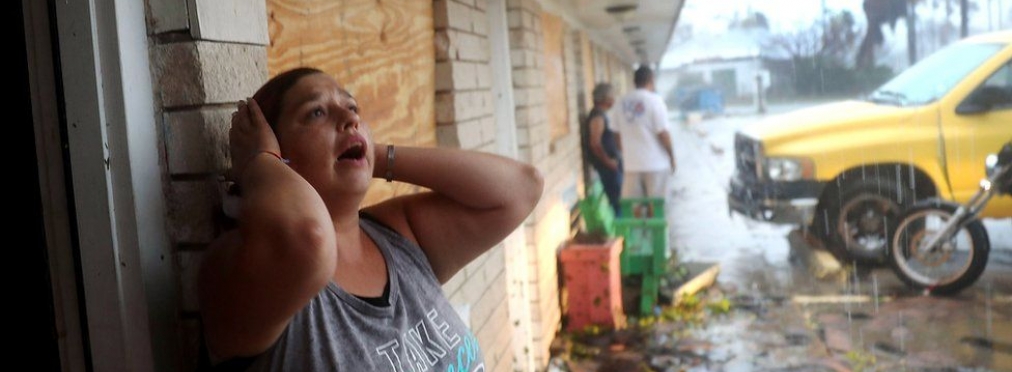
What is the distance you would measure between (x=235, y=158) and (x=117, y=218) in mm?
209

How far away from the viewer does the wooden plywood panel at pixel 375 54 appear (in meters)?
1.95

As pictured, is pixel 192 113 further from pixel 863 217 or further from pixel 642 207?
pixel 863 217

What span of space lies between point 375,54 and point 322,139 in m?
1.09

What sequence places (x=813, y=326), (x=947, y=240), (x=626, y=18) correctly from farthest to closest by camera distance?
(x=626, y=18), (x=947, y=240), (x=813, y=326)

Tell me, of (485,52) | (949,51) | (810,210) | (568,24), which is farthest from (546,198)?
(949,51)

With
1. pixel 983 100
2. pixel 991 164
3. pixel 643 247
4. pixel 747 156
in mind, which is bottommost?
pixel 643 247

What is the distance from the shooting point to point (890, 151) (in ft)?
21.6

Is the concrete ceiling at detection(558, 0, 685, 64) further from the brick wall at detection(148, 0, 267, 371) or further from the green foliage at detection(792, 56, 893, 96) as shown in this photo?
the brick wall at detection(148, 0, 267, 371)

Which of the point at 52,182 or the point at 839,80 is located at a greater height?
the point at 839,80

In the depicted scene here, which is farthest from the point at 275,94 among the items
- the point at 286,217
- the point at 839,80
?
the point at 839,80

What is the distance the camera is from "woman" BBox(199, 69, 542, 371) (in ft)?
3.69

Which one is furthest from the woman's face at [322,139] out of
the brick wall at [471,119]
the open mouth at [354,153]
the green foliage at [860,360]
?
the green foliage at [860,360]

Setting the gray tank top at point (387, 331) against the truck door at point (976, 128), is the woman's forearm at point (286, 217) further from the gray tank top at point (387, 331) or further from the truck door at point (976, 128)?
the truck door at point (976, 128)

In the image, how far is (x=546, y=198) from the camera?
5.47 meters
